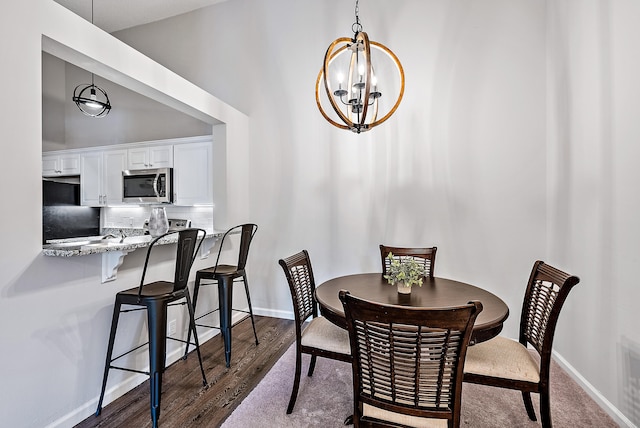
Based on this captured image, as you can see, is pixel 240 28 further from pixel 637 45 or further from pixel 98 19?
pixel 637 45

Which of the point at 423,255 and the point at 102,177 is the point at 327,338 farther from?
the point at 102,177

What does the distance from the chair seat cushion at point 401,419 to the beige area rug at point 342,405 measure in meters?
0.70

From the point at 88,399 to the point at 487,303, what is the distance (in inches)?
101

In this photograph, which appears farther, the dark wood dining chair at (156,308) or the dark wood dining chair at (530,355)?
the dark wood dining chair at (156,308)

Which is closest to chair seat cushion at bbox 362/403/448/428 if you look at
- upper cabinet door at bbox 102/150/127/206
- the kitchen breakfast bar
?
the kitchen breakfast bar

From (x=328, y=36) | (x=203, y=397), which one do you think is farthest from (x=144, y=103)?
(x=203, y=397)

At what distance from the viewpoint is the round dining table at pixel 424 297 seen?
1559mm

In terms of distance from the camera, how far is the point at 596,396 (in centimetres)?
212

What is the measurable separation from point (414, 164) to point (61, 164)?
488 cm

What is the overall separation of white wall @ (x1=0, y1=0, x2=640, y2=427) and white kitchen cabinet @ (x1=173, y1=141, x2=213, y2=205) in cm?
37

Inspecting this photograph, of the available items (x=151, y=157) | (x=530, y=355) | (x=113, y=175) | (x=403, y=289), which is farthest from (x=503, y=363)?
(x=113, y=175)

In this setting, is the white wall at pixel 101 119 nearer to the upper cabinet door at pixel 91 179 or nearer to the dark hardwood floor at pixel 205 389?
the upper cabinet door at pixel 91 179

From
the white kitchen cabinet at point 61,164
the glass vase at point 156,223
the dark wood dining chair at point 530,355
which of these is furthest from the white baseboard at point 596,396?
the white kitchen cabinet at point 61,164

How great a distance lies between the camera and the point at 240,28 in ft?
12.9
